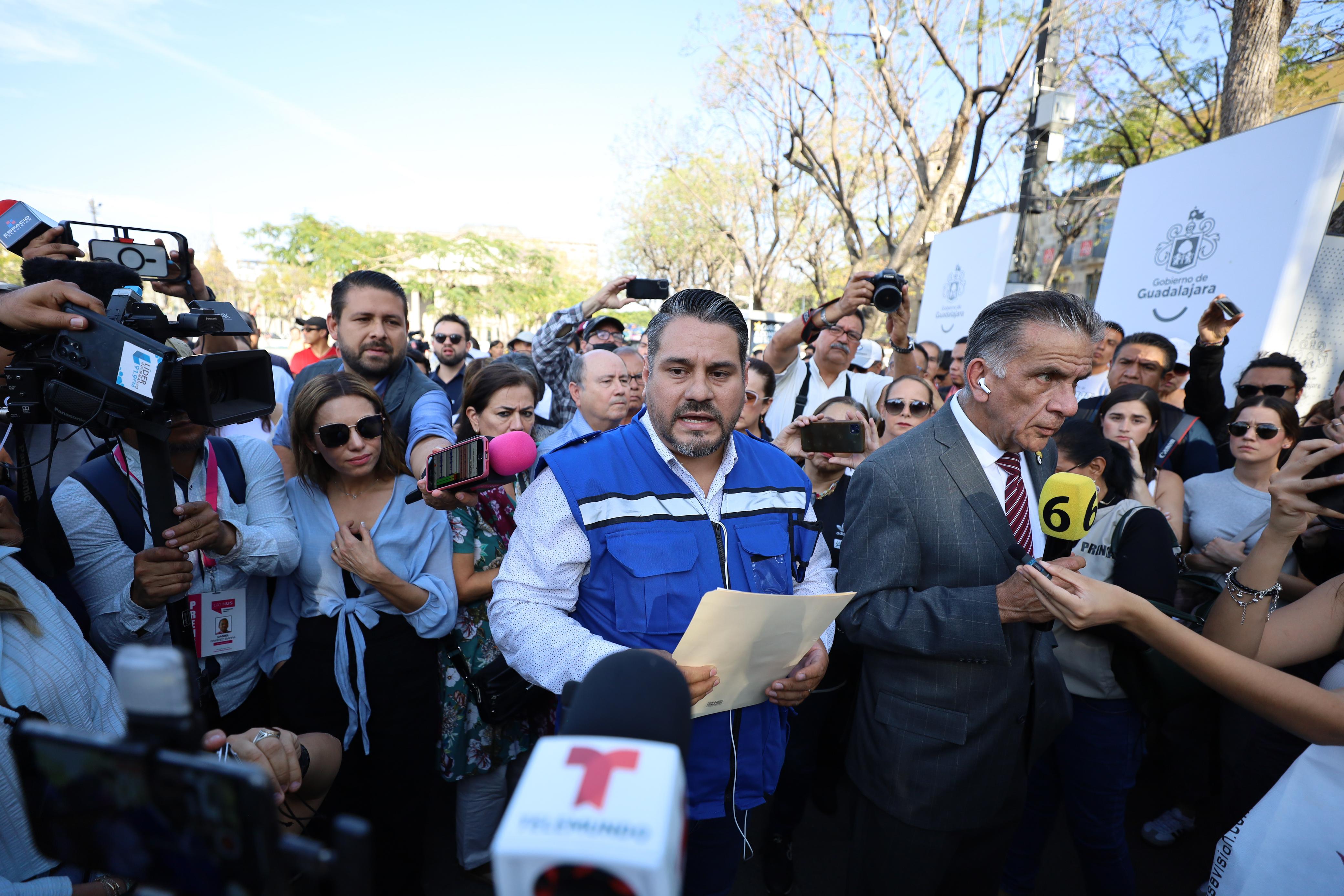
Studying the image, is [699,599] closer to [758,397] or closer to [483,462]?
[483,462]

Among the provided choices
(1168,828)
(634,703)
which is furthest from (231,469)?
(1168,828)

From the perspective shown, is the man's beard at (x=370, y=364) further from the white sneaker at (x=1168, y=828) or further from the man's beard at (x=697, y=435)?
the white sneaker at (x=1168, y=828)

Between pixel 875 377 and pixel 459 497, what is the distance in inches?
145

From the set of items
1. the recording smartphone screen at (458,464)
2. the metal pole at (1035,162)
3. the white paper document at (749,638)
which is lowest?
the white paper document at (749,638)

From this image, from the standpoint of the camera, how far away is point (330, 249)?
2130 cm

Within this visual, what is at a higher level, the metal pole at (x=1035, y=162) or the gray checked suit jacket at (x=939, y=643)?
the metal pole at (x=1035, y=162)

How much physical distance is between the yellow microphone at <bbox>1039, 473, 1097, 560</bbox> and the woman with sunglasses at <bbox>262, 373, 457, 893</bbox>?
203cm

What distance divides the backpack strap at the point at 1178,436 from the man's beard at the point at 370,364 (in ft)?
14.4

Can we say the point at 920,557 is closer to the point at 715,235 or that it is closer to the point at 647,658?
the point at 647,658

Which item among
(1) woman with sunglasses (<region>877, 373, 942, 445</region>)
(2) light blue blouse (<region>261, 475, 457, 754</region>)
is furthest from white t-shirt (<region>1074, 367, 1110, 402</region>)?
(2) light blue blouse (<region>261, 475, 457, 754</region>)

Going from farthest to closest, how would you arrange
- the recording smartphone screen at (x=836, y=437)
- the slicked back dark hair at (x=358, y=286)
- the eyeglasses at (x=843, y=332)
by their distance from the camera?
1. the eyeglasses at (x=843, y=332)
2. the slicked back dark hair at (x=358, y=286)
3. the recording smartphone screen at (x=836, y=437)

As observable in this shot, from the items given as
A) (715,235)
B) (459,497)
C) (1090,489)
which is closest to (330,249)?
(715,235)

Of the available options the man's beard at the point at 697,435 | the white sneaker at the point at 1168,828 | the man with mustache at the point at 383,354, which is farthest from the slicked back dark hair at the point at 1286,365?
the man with mustache at the point at 383,354

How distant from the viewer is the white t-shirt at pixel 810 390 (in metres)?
4.88
